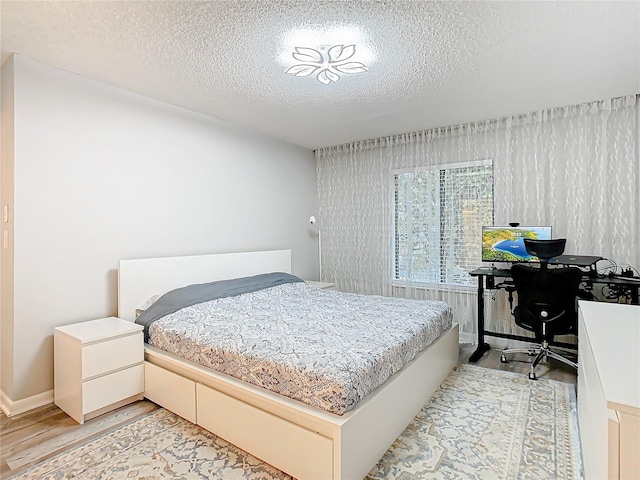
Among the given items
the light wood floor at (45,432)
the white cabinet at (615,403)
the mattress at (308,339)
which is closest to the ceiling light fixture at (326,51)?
the mattress at (308,339)

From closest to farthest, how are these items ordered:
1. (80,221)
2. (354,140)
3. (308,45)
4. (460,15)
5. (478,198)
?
(460,15) → (308,45) → (80,221) → (478,198) → (354,140)

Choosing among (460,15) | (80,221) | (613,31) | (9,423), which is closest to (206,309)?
(80,221)

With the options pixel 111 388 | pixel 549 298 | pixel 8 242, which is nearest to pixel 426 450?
pixel 549 298

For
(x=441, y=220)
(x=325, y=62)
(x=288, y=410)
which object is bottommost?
(x=288, y=410)

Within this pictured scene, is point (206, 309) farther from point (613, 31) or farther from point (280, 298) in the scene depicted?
point (613, 31)

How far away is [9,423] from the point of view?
7.56ft

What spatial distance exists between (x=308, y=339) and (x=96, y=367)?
4.77 ft

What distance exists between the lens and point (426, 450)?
199 centimetres

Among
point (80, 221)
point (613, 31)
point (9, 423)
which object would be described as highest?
point (613, 31)

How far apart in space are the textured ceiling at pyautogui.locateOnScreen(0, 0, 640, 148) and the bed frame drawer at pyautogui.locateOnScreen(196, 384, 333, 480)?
2200 mm

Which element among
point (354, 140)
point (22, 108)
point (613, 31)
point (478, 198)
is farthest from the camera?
point (354, 140)

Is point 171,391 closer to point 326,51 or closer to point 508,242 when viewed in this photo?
point 326,51

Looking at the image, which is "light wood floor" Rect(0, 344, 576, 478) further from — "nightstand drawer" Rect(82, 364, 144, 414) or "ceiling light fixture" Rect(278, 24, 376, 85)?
"ceiling light fixture" Rect(278, 24, 376, 85)

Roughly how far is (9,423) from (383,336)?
2553 millimetres
